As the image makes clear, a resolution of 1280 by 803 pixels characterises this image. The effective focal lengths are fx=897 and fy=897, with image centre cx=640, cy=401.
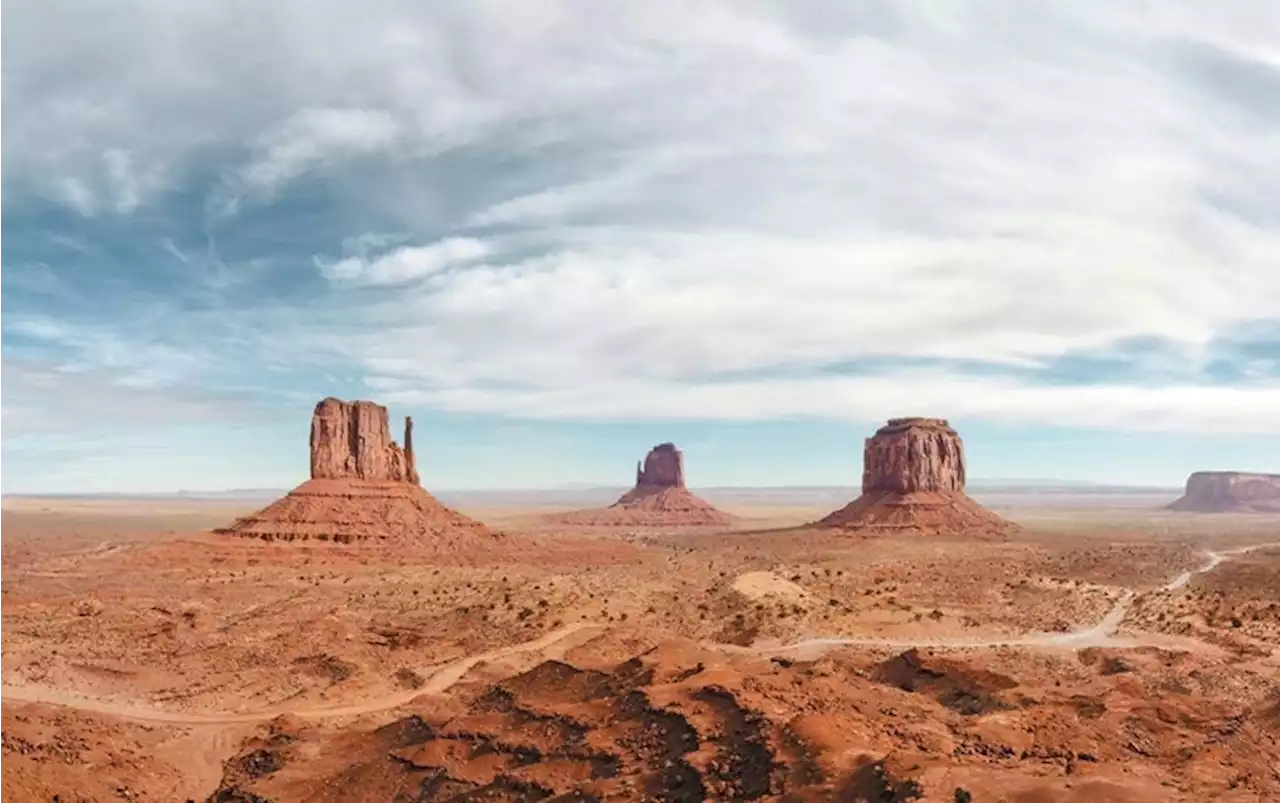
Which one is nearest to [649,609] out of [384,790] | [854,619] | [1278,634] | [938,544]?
[854,619]

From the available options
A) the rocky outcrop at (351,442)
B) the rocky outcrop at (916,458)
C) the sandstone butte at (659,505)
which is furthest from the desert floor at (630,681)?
the sandstone butte at (659,505)

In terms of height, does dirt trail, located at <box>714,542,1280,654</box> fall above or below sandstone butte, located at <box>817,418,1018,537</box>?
below

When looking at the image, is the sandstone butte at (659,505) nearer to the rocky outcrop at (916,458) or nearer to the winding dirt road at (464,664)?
the rocky outcrop at (916,458)

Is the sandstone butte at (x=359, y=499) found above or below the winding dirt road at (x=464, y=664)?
above

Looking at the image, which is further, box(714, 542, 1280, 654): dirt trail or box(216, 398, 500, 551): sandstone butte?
box(216, 398, 500, 551): sandstone butte

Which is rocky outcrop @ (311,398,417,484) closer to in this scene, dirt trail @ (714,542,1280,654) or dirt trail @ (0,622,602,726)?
dirt trail @ (0,622,602,726)

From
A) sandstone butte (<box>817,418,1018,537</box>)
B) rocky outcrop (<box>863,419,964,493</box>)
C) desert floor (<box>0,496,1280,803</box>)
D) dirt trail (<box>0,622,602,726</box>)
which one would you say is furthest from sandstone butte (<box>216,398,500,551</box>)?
rocky outcrop (<box>863,419,964,493</box>)

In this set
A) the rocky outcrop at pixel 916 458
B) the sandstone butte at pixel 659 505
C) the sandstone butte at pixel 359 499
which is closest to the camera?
the sandstone butte at pixel 359 499
